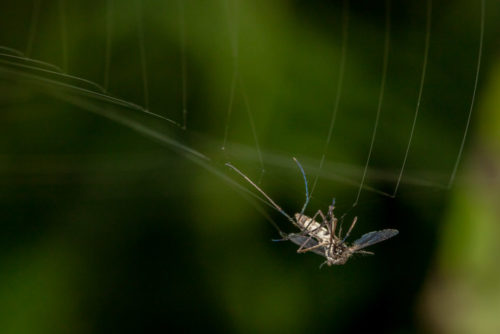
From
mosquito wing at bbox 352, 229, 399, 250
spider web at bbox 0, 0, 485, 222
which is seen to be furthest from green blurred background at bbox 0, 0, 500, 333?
mosquito wing at bbox 352, 229, 399, 250

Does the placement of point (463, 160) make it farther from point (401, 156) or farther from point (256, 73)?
point (256, 73)

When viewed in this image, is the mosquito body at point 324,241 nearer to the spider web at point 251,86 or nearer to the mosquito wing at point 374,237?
the mosquito wing at point 374,237

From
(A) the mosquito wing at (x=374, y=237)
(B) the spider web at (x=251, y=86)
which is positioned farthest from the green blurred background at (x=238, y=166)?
(A) the mosquito wing at (x=374, y=237)

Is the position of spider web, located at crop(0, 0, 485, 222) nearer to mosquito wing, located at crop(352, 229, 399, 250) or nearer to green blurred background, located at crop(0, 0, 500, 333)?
green blurred background, located at crop(0, 0, 500, 333)

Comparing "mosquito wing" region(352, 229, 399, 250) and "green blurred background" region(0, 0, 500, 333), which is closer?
"mosquito wing" region(352, 229, 399, 250)

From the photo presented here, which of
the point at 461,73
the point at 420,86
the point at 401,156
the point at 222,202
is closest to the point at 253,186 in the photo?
the point at 222,202

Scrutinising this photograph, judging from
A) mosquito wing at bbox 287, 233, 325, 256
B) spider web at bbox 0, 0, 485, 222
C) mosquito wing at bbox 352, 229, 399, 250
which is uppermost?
spider web at bbox 0, 0, 485, 222

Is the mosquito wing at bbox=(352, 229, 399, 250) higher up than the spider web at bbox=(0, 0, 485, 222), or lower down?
lower down
